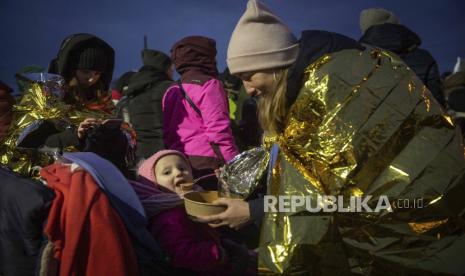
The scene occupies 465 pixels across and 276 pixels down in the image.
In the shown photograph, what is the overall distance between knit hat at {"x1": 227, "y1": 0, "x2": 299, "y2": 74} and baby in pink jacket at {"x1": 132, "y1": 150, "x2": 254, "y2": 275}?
2.46 ft

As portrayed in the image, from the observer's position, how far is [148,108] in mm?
3539

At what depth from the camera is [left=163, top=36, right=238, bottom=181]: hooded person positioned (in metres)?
2.80

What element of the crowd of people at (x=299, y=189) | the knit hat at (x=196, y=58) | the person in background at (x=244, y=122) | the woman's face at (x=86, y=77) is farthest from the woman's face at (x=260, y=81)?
the person in background at (x=244, y=122)

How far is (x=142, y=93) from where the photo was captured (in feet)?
12.0

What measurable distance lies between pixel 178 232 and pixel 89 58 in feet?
4.81

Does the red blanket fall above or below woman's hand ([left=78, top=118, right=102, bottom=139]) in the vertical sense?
below

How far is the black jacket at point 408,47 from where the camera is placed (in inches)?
102

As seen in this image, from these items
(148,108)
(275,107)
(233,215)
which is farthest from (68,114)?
(275,107)

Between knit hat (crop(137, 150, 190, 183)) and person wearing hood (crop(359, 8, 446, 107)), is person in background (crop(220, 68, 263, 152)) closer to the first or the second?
person wearing hood (crop(359, 8, 446, 107))

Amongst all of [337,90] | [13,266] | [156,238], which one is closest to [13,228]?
[13,266]

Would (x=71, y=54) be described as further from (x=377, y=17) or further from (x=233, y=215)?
(x=377, y=17)

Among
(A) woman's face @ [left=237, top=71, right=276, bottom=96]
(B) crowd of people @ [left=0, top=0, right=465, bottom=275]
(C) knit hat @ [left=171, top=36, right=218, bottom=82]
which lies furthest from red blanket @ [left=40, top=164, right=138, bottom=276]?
(C) knit hat @ [left=171, top=36, right=218, bottom=82]

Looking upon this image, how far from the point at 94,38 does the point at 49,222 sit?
1.65m

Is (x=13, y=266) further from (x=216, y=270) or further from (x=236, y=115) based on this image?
(x=236, y=115)
